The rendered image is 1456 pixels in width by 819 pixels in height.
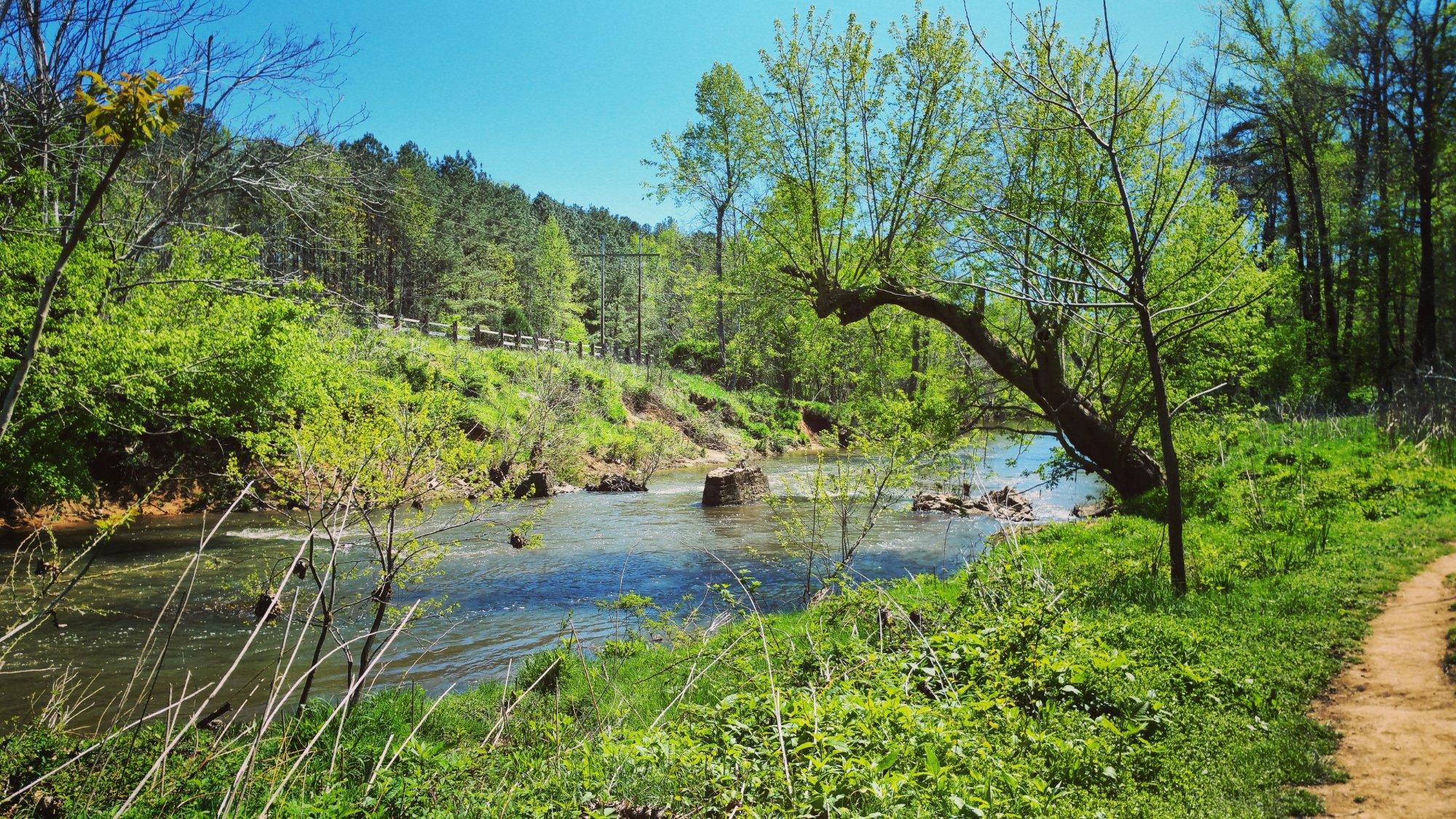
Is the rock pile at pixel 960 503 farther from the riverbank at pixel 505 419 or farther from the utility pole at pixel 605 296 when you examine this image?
the utility pole at pixel 605 296

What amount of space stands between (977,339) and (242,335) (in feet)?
50.6

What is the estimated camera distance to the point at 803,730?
14.4ft

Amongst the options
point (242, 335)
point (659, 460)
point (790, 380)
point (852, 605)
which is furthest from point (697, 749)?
point (790, 380)

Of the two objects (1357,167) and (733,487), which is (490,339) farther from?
(1357,167)

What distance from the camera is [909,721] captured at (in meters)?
4.02

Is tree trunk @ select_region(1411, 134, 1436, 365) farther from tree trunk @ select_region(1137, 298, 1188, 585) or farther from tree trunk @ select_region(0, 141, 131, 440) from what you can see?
tree trunk @ select_region(0, 141, 131, 440)

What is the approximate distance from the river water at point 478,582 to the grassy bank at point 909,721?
86 cm

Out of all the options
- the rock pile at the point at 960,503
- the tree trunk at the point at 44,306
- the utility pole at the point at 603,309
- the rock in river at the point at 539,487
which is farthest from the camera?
the utility pole at the point at 603,309

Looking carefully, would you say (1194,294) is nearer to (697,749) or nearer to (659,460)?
(697,749)

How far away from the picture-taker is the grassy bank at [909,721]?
3.75 metres

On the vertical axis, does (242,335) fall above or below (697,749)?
above

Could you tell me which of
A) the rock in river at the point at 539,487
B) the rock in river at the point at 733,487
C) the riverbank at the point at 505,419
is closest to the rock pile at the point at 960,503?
the rock in river at the point at 733,487

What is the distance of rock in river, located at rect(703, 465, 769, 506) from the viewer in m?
20.7

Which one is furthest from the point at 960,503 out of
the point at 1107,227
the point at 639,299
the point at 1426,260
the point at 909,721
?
the point at 639,299
